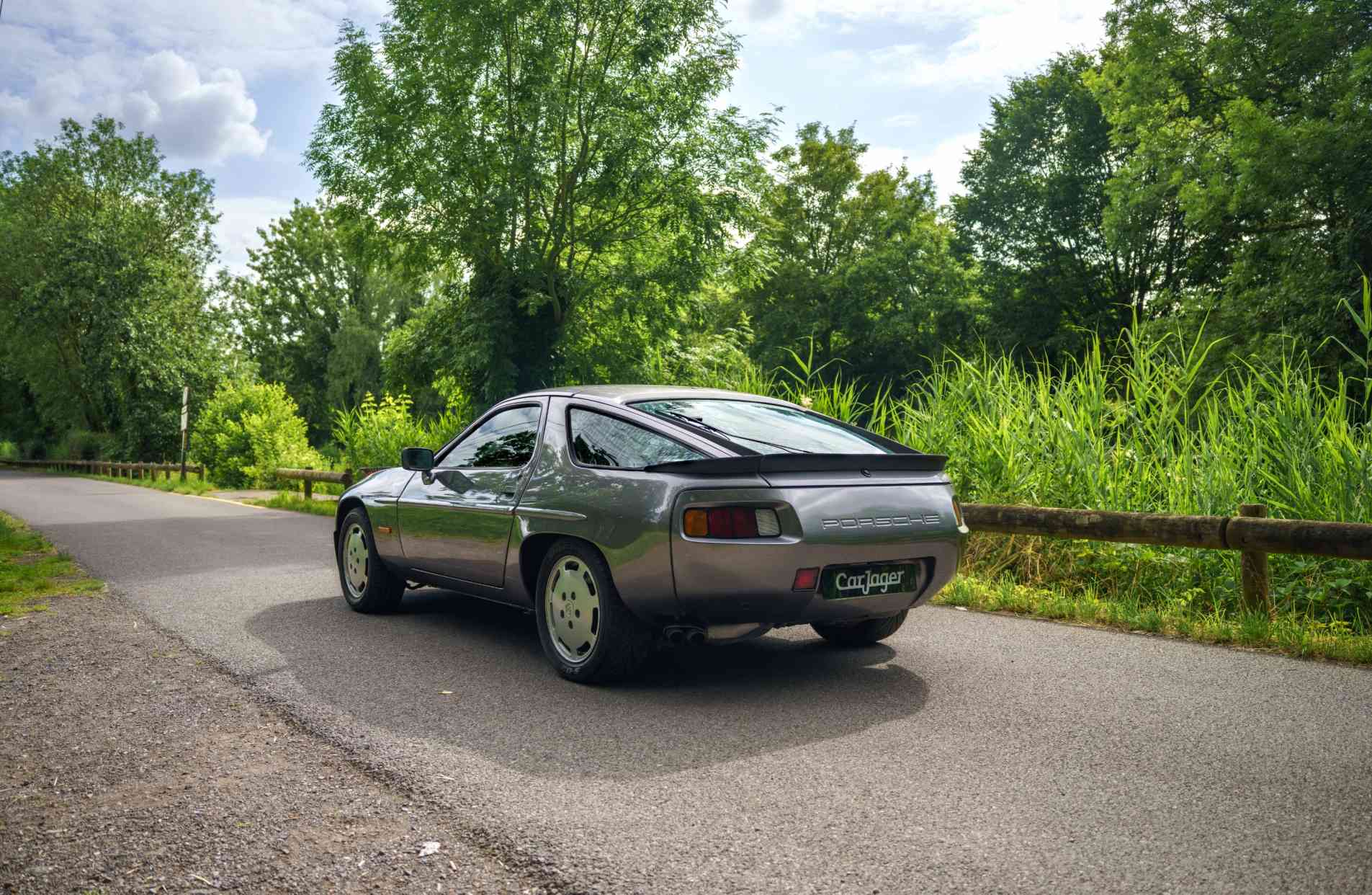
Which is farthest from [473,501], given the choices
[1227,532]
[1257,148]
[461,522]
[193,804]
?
[1257,148]

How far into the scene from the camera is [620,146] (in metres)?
21.1

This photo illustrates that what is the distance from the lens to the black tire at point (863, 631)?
5922mm

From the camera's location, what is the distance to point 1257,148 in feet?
74.9

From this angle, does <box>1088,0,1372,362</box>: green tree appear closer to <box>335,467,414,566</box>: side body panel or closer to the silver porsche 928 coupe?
the silver porsche 928 coupe

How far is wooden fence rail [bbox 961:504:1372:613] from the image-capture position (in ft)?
19.0

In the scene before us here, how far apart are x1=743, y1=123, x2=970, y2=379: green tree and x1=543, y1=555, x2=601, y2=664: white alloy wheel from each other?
37.8 metres

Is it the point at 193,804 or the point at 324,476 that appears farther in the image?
the point at 324,476

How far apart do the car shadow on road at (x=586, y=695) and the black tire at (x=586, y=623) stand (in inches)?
4.6

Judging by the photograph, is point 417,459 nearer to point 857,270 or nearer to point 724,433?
point 724,433

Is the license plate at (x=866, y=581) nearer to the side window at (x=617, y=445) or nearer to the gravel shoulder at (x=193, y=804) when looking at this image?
the side window at (x=617, y=445)

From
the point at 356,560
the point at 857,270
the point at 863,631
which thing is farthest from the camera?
the point at 857,270

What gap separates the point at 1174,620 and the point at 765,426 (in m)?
2.96

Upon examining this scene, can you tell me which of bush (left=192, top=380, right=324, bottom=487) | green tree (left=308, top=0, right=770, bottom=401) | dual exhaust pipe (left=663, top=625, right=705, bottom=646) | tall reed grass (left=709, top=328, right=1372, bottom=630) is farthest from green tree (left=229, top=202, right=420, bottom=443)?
dual exhaust pipe (left=663, top=625, right=705, bottom=646)

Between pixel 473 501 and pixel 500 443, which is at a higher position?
pixel 500 443
